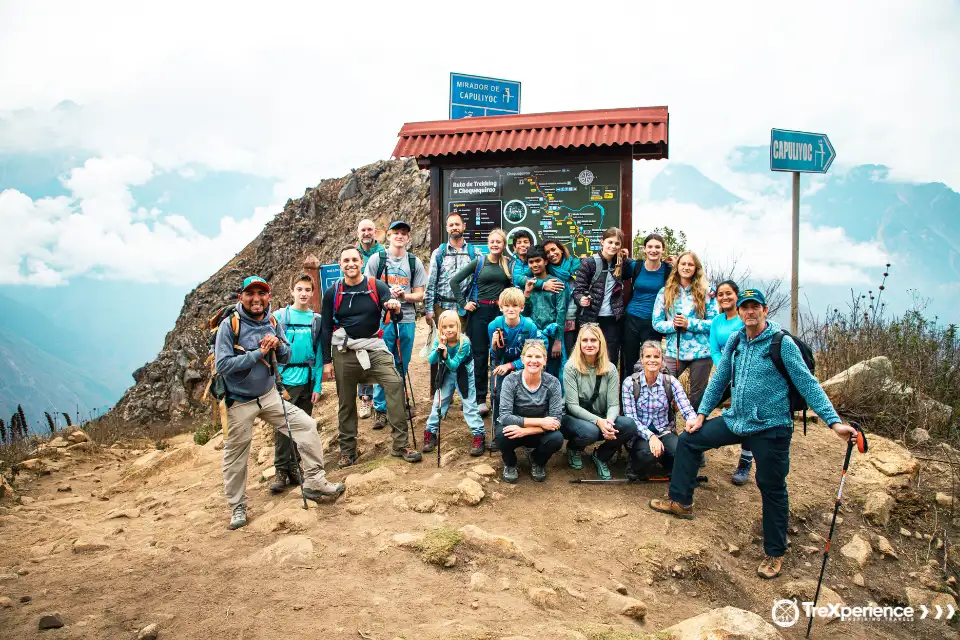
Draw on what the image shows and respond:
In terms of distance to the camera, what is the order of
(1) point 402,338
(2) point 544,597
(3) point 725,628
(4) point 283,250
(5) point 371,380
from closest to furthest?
1. (3) point 725,628
2. (2) point 544,597
3. (5) point 371,380
4. (1) point 402,338
5. (4) point 283,250

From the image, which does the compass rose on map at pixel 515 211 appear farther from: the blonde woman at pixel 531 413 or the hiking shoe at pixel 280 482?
the hiking shoe at pixel 280 482

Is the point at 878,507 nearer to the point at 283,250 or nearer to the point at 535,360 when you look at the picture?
the point at 535,360

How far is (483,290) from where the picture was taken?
7059 mm

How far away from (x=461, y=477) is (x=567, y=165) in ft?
14.1

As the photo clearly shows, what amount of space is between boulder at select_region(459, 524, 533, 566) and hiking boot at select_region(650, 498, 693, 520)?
1.65m

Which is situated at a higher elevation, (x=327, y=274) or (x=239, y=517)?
(x=327, y=274)

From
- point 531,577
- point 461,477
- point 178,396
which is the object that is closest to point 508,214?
point 461,477

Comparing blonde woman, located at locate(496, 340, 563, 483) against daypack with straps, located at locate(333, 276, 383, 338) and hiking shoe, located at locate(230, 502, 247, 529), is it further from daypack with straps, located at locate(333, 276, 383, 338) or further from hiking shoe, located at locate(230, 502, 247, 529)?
hiking shoe, located at locate(230, 502, 247, 529)

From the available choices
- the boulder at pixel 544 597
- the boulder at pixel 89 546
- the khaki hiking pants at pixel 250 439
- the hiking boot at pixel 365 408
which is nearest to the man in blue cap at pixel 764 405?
the boulder at pixel 544 597

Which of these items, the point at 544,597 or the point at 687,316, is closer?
the point at 544,597

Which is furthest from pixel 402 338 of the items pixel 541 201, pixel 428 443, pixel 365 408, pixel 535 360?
pixel 541 201

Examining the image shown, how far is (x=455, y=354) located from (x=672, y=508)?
108 inches

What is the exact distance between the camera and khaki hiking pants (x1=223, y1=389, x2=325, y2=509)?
553 cm

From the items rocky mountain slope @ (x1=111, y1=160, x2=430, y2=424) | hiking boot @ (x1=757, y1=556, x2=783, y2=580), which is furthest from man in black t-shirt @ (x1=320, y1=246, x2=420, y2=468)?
rocky mountain slope @ (x1=111, y1=160, x2=430, y2=424)
